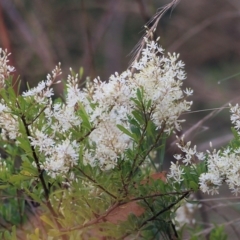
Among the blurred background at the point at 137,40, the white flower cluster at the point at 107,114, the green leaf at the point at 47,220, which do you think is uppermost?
the blurred background at the point at 137,40

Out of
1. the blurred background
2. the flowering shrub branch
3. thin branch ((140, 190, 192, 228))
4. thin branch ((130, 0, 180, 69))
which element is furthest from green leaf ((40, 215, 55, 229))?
the blurred background

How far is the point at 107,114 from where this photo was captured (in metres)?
0.73

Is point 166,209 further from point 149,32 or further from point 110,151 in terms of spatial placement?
point 149,32

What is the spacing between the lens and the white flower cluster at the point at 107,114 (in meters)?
0.71

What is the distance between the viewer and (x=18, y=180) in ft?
2.48

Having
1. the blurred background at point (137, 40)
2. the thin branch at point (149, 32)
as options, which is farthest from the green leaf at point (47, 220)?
the blurred background at point (137, 40)

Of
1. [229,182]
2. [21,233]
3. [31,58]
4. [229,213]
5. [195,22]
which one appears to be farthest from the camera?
[195,22]

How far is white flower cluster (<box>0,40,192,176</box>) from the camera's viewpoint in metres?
0.71

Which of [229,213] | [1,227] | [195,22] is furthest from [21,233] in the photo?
[195,22]

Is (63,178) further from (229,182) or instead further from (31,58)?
(31,58)

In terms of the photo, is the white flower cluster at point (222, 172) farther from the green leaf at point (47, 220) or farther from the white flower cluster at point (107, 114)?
the green leaf at point (47, 220)

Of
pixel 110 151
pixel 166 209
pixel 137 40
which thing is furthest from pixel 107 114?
pixel 137 40

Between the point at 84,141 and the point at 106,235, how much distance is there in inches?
5.2

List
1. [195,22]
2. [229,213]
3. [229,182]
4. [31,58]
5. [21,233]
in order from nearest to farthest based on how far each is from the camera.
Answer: [229,182]
[21,233]
[229,213]
[31,58]
[195,22]
